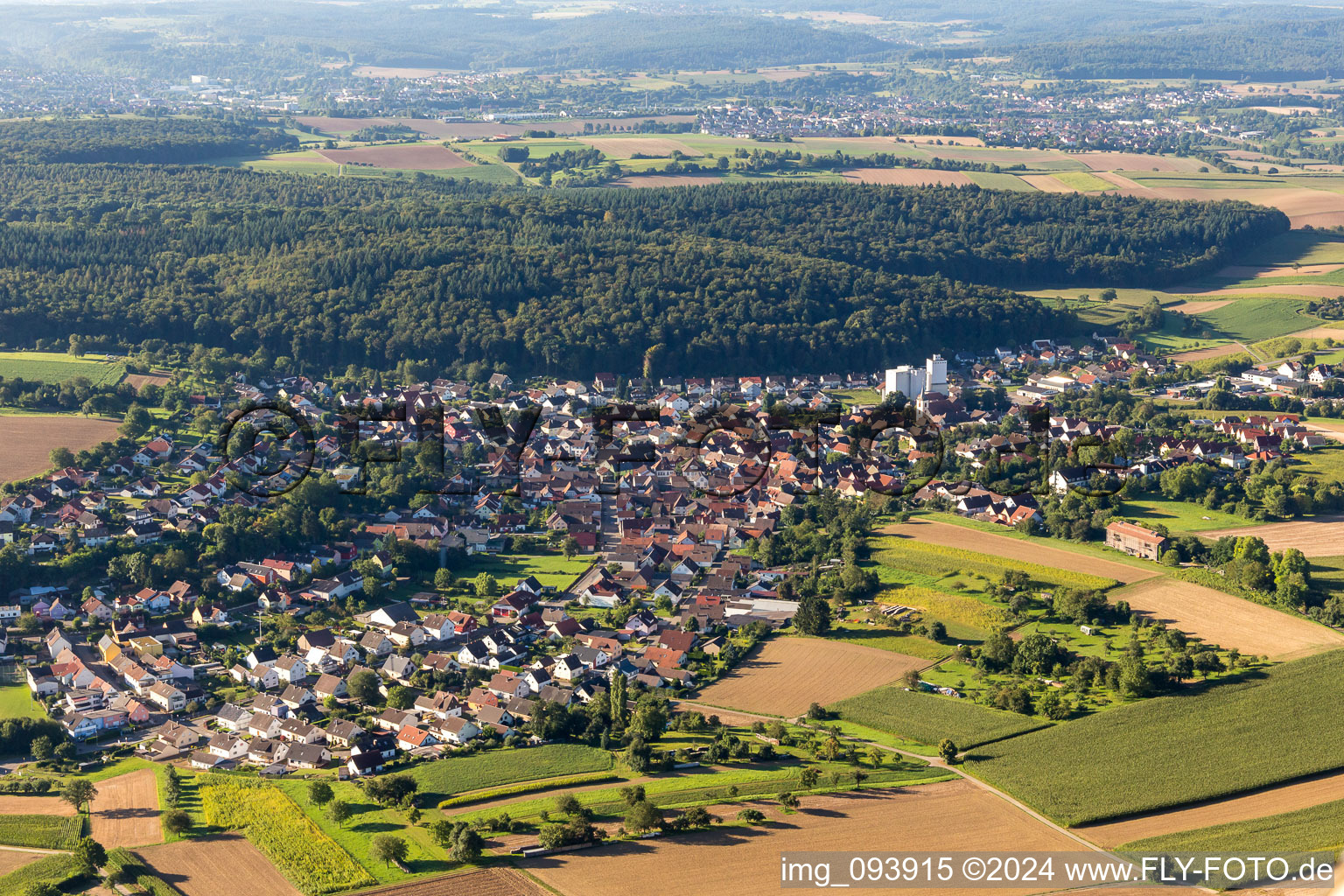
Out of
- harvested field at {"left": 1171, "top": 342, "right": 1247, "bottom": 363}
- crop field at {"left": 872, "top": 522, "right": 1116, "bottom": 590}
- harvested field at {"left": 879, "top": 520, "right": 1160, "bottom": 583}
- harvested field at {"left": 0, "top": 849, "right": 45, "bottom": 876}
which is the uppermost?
harvested field at {"left": 1171, "top": 342, "right": 1247, "bottom": 363}

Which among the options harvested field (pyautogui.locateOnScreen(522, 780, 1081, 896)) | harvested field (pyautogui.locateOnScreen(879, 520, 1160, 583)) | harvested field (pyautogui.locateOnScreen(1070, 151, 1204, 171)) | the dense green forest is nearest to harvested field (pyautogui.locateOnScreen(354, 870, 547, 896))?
harvested field (pyautogui.locateOnScreen(522, 780, 1081, 896))

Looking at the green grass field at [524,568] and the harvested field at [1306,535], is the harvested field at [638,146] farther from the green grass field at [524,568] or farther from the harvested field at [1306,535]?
the harvested field at [1306,535]

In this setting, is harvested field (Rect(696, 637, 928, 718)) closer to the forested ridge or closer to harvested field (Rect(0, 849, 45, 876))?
harvested field (Rect(0, 849, 45, 876))

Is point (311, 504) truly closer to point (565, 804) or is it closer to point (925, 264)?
point (565, 804)

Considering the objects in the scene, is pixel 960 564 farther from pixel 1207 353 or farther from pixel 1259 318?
pixel 1259 318

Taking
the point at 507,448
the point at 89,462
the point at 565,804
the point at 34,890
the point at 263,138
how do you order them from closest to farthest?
the point at 34,890
the point at 565,804
the point at 89,462
the point at 507,448
the point at 263,138

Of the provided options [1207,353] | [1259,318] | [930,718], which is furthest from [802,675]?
[1259,318]

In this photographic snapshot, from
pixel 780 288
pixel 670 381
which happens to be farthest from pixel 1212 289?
pixel 670 381
